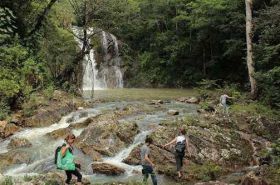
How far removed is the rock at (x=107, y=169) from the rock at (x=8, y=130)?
22.2ft

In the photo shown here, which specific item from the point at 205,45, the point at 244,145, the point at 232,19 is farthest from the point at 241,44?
the point at 244,145

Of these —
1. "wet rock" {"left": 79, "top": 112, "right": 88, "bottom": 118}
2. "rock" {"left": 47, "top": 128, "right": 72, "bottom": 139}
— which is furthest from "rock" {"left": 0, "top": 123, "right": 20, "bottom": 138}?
"wet rock" {"left": 79, "top": 112, "right": 88, "bottom": 118}

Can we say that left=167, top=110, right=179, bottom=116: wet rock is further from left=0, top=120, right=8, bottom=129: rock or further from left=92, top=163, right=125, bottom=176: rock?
left=0, top=120, right=8, bottom=129: rock

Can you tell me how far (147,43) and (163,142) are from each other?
35.8 m

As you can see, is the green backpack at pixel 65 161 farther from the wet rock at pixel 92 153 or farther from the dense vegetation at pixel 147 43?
the dense vegetation at pixel 147 43

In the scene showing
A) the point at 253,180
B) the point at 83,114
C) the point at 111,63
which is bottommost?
the point at 253,180

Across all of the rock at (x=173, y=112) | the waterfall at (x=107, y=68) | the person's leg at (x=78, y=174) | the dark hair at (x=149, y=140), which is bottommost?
the person's leg at (x=78, y=174)

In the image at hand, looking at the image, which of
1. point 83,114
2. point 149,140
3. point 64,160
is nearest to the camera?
point 64,160

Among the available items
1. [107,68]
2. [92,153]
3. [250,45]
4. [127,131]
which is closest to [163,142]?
[127,131]

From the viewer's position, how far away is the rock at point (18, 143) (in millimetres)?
20117

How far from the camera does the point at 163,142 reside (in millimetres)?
18250

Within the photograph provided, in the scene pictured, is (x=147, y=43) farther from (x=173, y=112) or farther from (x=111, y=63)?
(x=173, y=112)

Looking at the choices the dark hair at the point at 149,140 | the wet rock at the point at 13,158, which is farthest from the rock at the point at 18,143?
the dark hair at the point at 149,140

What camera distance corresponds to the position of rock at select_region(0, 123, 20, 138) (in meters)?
21.5
